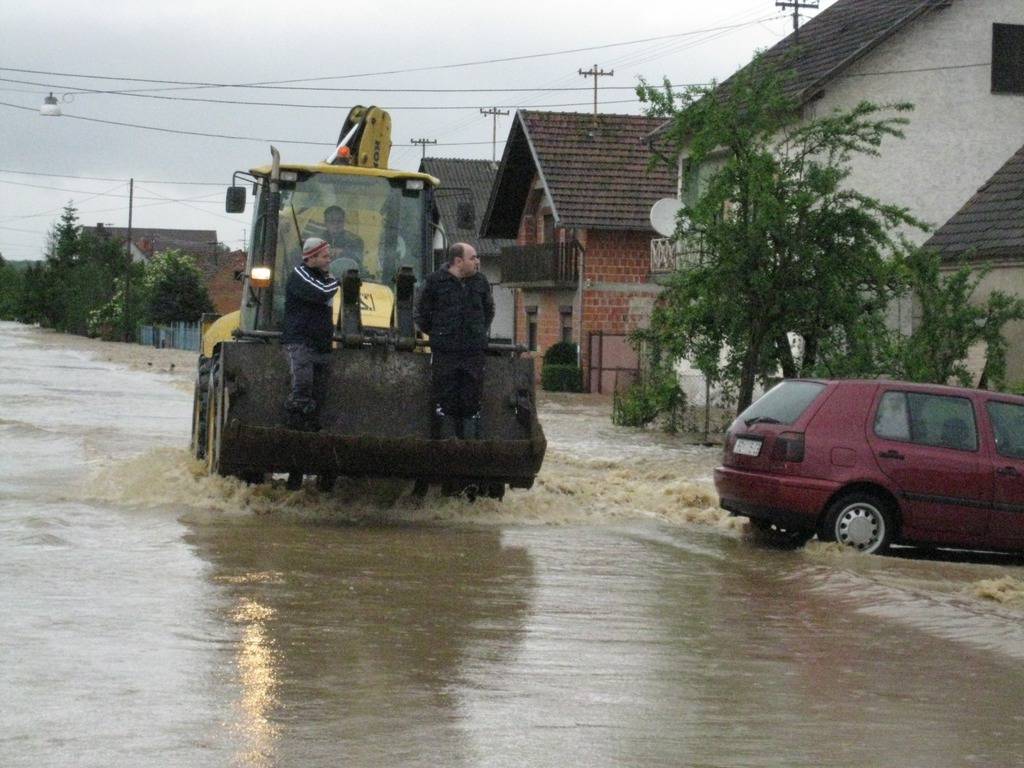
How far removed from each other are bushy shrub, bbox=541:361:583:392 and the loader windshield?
109 feet

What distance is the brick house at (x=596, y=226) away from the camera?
4922 centimetres

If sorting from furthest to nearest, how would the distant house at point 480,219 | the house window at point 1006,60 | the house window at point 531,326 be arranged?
the distant house at point 480,219, the house window at point 531,326, the house window at point 1006,60

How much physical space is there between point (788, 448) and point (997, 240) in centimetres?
1719

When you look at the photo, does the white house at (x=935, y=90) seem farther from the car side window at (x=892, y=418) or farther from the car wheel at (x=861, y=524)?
the car wheel at (x=861, y=524)

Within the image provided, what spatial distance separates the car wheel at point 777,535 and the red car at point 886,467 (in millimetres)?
309

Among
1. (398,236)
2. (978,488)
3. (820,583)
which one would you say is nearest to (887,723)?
(820,583)

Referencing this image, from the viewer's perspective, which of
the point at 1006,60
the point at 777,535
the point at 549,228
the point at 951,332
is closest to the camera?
the point at 777,535

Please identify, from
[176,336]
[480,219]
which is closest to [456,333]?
[480,219]

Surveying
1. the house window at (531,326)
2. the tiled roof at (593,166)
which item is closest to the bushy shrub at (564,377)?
the tiled roof at (593,166)

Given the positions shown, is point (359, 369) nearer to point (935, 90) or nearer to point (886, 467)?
point (886, 467)

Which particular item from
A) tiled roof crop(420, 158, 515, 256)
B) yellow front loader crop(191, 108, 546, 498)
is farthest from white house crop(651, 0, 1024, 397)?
tiled roof crop(420, 158, 515, 256)

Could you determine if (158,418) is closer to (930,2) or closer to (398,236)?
(398,236)

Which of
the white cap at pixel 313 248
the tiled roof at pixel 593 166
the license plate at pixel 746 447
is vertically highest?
the tiled roof at pixel 593 166

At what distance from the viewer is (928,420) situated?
13.5 m
